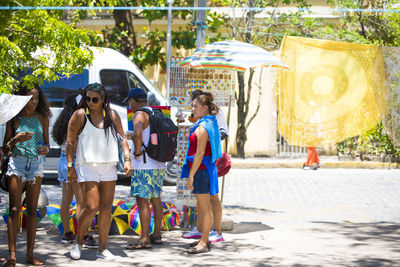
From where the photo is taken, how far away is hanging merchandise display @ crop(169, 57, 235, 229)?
8719 mm

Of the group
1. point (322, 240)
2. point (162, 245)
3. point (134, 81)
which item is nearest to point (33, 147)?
point (162, 245)

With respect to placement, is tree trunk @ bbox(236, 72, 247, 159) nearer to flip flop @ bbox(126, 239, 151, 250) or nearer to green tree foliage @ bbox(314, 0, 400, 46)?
green tree foliage @ bbox(314, 0, 400, 46)

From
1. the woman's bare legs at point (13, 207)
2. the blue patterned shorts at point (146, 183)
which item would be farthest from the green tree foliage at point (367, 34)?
the woman's bare legs at point (13, 207)

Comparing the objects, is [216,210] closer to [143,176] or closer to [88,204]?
[143,176]

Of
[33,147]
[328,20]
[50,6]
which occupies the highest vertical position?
[328,20]

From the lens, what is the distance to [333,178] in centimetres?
1521

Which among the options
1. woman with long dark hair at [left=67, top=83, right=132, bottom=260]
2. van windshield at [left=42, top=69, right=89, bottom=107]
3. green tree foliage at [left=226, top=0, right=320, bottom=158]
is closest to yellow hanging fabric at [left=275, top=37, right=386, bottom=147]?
woman with long dark hair at [left=67, top=83, right=132, bottom=260]

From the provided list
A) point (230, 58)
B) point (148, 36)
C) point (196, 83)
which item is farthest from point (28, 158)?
point (148, 36)

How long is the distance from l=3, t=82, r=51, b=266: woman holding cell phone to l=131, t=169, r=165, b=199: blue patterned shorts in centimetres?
115

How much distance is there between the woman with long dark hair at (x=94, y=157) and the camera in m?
6.86

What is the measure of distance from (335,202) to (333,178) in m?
3.88

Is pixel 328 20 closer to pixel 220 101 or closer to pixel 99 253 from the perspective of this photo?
pixel 220 101

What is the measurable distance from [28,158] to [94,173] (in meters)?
0.67

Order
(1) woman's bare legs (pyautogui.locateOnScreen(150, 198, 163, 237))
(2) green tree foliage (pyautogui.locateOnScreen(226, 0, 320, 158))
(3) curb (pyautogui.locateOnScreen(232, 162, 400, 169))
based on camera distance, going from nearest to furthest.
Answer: (1) woman's bare legs (pyautogui.locateOnScreen(150, 198, 163, 237))
(3) curb (pyautogui.locateOnScreen(232, 162, 400, 169))
(2) green tree foliage (pyautogui.locateOnScreen(226, 0, 320, 158))
